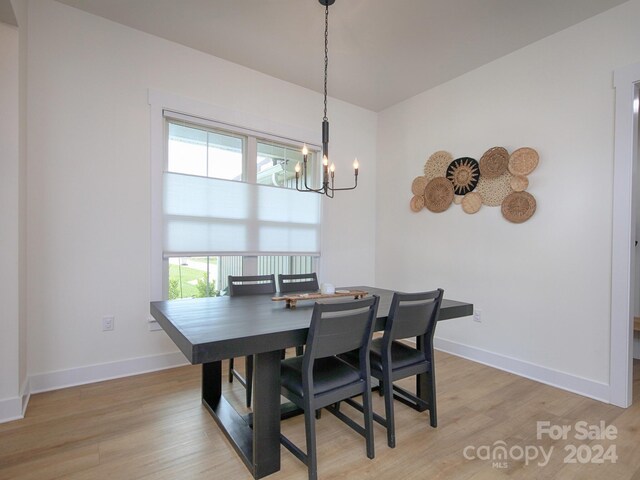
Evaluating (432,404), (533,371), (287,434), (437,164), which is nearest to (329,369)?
(287,434)

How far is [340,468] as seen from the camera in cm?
171

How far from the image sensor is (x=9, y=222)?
2074 mm

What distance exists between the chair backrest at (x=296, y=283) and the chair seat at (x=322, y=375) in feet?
3.36

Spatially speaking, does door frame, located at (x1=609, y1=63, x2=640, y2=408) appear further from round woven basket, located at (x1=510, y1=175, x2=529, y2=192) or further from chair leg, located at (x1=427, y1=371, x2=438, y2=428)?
chair leg, located at (x1=427, y1=371, x2=438, y2=428)

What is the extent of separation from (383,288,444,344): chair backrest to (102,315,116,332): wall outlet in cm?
234

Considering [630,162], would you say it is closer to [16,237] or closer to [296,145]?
[296,145]

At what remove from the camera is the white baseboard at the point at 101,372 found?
2.53 metres

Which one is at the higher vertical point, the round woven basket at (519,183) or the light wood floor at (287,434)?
the round woven basket at (519,183)

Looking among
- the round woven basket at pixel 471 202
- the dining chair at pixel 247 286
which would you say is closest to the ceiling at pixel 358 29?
the round woven basket at pixel 471 202

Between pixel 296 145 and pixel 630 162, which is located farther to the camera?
pixel 296 145

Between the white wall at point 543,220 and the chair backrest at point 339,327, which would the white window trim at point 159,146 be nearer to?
the chair backrest at point 339,327

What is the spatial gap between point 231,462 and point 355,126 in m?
3.89

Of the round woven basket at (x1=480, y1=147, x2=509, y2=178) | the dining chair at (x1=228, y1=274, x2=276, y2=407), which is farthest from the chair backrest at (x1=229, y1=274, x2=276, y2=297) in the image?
the round woven basket at (x1=480, y1=147, x2=509, y2=178)

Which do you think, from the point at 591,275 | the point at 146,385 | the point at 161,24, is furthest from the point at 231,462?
the point at 161,24
